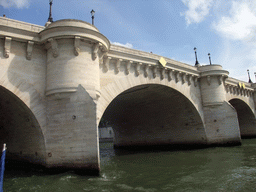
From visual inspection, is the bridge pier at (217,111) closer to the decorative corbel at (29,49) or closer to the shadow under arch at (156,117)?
the shadow under arch at (156,117)

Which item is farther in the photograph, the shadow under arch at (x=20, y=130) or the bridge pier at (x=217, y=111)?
the bridge pier at (x=217, y=111)

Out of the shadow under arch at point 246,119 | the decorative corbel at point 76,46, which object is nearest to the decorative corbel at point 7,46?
the decorative corbel at point 76,46

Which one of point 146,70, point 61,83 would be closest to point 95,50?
point 61,83

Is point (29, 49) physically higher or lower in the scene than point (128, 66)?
lower

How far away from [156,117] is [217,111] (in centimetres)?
767

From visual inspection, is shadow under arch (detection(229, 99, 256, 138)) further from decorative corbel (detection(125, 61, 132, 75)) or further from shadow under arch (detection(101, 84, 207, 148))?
decorative corbel (detection(125, 61, 132, 75))

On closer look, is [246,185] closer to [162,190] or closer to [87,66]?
[162,190]

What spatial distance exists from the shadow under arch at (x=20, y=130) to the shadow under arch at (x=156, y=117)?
10934 mm

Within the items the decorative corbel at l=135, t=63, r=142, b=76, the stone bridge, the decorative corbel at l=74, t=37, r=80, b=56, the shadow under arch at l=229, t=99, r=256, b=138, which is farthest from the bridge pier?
the decorative corbel at l=74, t=37, r=80, b=56

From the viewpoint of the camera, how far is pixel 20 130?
14.2 metres

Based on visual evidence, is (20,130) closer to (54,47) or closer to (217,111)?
(54,47)

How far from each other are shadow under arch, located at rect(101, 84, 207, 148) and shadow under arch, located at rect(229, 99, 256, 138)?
52.3ft

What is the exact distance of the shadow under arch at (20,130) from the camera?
12.2m

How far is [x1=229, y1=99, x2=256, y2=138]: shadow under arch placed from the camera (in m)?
37.2
